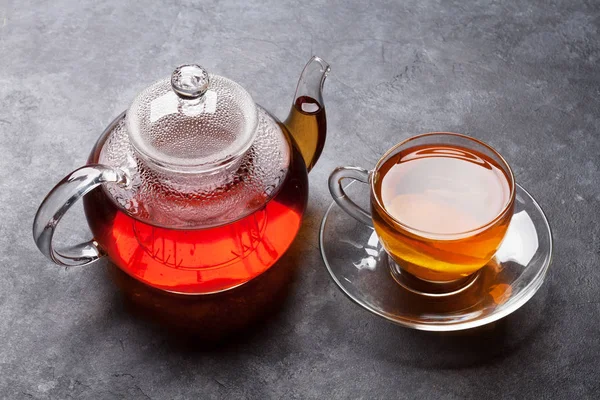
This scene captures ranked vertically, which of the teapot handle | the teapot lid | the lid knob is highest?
the lid knob

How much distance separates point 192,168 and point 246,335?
0.77 feet

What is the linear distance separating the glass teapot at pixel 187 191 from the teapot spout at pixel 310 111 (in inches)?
3.2

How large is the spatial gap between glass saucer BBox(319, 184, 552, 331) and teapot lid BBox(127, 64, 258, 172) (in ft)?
0.71

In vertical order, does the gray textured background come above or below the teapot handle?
below

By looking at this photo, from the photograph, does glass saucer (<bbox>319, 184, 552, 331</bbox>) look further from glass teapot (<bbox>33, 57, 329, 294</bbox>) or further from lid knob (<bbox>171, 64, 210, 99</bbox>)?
lid knob (<bbox>171, 64, 210, 99</bbox>)

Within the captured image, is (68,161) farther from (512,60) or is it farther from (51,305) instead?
(512,60)

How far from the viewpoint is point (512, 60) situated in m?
1.43

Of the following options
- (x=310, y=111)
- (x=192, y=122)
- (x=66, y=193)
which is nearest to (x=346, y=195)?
(x=310, y=111)

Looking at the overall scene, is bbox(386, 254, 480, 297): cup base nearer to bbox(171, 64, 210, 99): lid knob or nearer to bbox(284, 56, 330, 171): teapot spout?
bbox(284, 56, 330, 171): teapot spout

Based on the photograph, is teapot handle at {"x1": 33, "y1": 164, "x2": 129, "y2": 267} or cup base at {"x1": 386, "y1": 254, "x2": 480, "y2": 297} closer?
teapot handle at {"x1": 33, "y1": 164, "x2": 129, "y2": 267}

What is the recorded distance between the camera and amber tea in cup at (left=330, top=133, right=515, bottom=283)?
100 cm

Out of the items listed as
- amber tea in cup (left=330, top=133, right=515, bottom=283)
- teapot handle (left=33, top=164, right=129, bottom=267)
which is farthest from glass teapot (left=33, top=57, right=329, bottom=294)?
amber tea in cup (left=330, top=133, right=515, bottom=283)

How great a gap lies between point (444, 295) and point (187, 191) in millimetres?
338

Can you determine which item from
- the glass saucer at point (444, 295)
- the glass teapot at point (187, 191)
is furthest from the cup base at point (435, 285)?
the glass teapot at point (187, 191)
